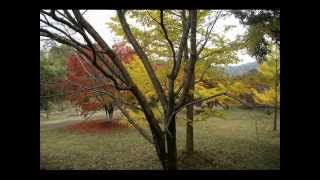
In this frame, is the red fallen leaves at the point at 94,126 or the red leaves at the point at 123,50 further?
the red fallen leaves at the point at 94,126

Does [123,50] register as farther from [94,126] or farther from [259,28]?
[259,28]

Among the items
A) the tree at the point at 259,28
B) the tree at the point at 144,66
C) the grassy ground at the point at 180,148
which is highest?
the tree at the point at 259,28

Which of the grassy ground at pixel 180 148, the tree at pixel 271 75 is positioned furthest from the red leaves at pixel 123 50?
the tree at pixel 271 75

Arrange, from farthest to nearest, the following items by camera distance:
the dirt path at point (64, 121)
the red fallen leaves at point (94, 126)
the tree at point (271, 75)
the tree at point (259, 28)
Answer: the dirt path at point (64, 121), the red fallen leaves at point (94, 126), the tree at point (271, 75), the tree at point (259, 28)

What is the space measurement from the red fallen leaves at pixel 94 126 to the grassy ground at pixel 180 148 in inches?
11.8

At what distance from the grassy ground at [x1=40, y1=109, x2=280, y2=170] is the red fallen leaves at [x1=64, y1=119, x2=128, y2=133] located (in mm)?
300

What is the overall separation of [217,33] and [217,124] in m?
5.67

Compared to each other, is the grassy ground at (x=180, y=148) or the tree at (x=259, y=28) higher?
the tree at (x=259, y=28)

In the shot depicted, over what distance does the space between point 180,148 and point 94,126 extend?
3.97m

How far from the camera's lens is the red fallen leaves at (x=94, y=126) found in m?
10.5

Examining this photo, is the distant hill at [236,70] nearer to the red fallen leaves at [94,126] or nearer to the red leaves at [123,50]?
the red leaves at [123,50]
